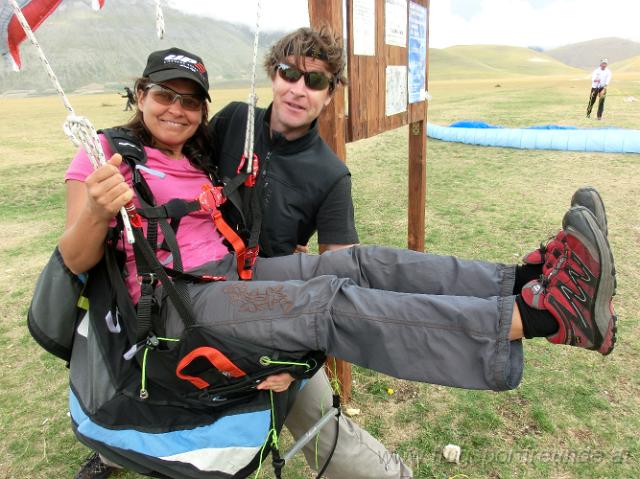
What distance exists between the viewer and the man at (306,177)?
2.61 metres

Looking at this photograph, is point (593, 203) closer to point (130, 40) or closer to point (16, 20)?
point (16, 20)

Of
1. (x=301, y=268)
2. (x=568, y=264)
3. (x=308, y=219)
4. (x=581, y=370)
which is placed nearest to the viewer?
(x=568, y=264)

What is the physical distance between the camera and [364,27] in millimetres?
3223

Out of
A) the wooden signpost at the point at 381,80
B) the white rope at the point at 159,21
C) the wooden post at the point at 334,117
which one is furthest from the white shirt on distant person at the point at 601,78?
the white rope at the point at 159,21

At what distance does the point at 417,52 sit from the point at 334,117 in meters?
2.03

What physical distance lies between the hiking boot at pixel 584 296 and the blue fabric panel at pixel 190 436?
1291 mm

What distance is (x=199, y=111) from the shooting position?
2588 millimetres

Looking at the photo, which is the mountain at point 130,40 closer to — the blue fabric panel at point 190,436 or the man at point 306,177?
the man at point 306,177

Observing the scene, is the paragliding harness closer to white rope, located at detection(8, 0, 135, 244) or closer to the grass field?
white rope, located at detection(8, 0, 135, 244)

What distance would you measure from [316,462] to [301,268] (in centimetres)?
113

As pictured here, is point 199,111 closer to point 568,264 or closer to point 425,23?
point 568,264

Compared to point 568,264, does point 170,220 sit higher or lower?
higher

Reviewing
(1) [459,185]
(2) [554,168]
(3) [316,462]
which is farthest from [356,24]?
(2) [554,168]

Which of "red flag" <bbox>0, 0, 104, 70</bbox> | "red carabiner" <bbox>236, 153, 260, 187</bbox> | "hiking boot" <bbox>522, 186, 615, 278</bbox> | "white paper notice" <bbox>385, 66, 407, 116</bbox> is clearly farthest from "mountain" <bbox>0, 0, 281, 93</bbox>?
"hiking boot" <bbox>522, 186, 615, 278</bbox>
